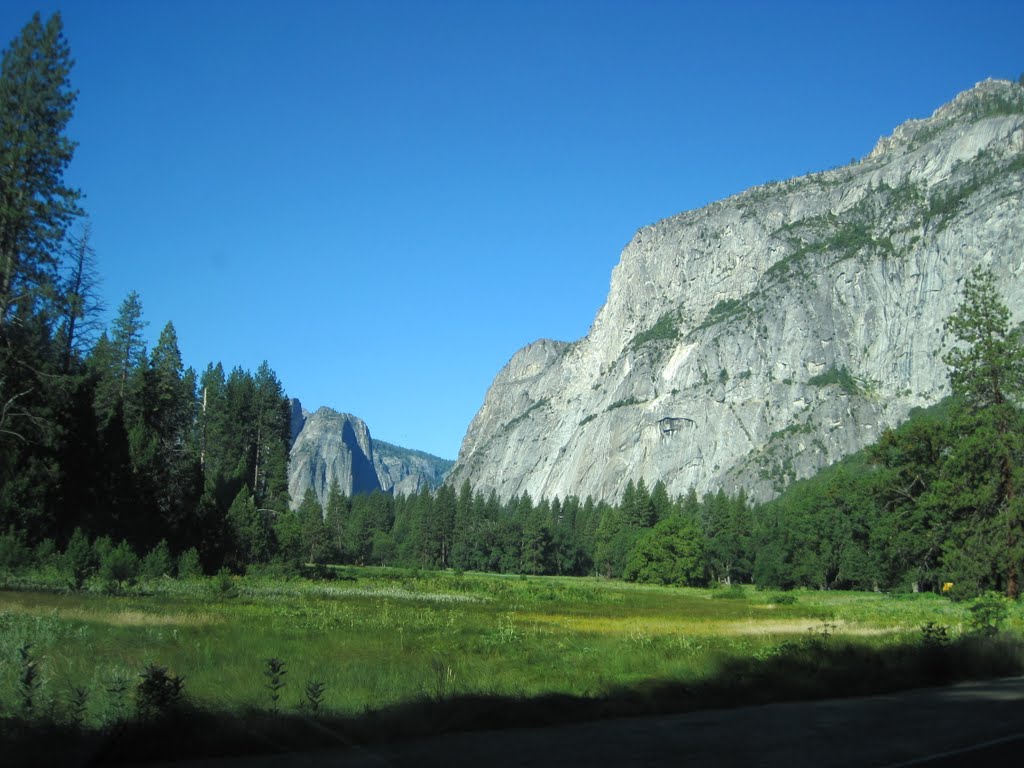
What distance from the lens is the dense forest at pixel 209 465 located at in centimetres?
2747

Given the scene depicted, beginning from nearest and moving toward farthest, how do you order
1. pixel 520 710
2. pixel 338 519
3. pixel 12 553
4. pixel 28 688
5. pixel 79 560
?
pixel 28 688 < pixel 520 710 < pixel 12 553 < pixel 79 560 < pixel 338 519

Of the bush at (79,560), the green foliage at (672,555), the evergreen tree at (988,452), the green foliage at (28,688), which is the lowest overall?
the green foliage at (672,555)

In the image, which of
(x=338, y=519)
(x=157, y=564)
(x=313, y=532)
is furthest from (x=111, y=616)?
(x=338, y=519)

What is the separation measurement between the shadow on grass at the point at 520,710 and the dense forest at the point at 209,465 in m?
19.4

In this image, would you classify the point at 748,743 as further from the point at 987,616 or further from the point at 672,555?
the point at 672,555

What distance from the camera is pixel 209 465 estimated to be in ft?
287

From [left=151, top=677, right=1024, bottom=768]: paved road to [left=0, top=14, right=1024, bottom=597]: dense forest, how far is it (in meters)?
21.4

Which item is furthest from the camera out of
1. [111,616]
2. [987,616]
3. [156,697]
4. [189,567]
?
[189,567]

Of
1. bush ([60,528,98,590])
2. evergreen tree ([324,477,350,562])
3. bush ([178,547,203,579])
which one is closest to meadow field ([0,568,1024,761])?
bush ([60,528,98,590])

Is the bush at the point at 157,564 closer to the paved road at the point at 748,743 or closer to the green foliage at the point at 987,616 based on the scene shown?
the paved road at the point at 748,743

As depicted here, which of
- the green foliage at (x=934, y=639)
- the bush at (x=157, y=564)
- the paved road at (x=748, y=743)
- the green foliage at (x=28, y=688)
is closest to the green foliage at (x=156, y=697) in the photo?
the green foliage at (x=28, y=688)

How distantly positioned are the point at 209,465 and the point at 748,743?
84.0m

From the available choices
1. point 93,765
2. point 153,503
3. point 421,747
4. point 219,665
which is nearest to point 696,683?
point 421,747

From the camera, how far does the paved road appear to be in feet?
33.0
